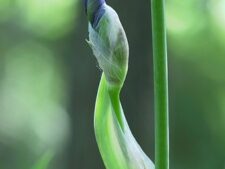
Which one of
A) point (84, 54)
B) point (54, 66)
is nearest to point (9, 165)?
point (54, 66)

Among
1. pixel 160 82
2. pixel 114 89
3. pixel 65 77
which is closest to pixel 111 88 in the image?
pixel 114 89

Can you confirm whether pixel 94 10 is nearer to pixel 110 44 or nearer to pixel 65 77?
pixel 110 44

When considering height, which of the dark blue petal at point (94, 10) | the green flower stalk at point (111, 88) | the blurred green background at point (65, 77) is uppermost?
the dark blue petal at point (94, 10)

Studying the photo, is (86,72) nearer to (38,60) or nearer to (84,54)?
(84,54)

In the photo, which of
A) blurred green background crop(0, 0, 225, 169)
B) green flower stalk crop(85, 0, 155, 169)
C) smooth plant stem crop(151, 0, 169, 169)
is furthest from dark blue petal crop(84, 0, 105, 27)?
blurred green background crop(0, 0, 225, 169)

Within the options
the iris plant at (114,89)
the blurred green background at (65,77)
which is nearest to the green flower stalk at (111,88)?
the iris plant at (114,89)

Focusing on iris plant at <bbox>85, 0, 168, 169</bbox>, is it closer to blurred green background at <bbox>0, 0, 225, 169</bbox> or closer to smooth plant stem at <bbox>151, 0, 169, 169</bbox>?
smooth plant stem at <bbox>151, 0, 169, 169</bbox>

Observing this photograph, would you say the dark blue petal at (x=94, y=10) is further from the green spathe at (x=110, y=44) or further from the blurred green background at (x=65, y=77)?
the blurred green background at (x=65, y=77)

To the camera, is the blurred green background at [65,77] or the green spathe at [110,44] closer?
the green spathe at [110,44]
